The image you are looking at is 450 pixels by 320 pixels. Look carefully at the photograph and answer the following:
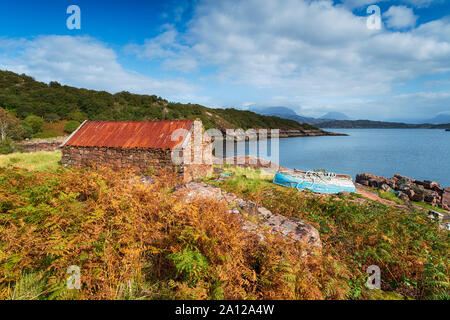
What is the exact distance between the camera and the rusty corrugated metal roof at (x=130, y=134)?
11.8m

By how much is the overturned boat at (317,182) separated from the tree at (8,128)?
43.4 meters

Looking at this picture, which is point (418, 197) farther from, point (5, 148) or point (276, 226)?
point (5, 148)

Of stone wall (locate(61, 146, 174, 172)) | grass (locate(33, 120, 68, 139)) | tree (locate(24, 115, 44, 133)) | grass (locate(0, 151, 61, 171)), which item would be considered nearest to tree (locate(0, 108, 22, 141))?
grass (locate(33, 120, 68, 139))

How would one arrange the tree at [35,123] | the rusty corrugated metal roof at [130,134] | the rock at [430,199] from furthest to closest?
the tree at [35,123] → the rock at [430,199] → the rusty corrugated metal roof at [130,134]

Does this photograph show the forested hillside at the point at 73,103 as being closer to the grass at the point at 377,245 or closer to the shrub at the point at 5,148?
the shrub at the point at 5,148

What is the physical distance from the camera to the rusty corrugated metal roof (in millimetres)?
11789

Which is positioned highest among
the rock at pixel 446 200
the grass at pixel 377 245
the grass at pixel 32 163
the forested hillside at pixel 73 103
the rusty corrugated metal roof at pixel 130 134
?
the forested hillside at pixel 73 103

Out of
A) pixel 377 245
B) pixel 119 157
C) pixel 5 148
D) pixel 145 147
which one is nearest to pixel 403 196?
pixel 377 245

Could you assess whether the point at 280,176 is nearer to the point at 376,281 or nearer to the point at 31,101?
the point at 376,281

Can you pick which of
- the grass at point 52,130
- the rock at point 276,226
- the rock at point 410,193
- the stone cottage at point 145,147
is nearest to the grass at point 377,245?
the rock at point 276,226
